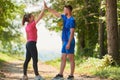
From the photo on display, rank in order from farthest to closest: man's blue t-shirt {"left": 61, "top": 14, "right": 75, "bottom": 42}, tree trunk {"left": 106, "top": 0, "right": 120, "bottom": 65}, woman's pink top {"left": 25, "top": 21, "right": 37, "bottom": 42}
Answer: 1. tree trunk {"left": 106, "top": 0, "right": 120, "bottom": 65}
2. woman's pink top {"left": 25, "top": 21, "right": 37, "bottom": 42}
3. man's blue t-shirt {"left": 61, "top": 14, "right": 75, "bottom": 42}

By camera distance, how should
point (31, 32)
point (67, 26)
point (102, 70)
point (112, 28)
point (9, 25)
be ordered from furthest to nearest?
point (9, 25), point (112, 28), point (102, 70), point (31, 32), point (67, 26)

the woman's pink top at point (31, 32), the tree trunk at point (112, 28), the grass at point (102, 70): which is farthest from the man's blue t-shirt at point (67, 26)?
the tree trunk at point (112, 28)

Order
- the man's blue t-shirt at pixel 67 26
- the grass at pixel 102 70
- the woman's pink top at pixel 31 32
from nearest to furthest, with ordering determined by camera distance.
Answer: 1. the man's blue t-shirt at pixel 67 26
2. the woman's pink top at pixel 31 32
3. the grass at pixel 102 70

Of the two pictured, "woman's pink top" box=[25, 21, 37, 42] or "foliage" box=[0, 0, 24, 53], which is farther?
"foliage" box=[0, 0, 24, 53]

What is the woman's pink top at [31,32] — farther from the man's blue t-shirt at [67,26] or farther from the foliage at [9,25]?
the foliage at [9,25]

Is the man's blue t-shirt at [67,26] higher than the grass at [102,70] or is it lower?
higher

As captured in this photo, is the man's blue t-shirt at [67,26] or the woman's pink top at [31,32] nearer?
the man's blue t-shirt at [67,26]

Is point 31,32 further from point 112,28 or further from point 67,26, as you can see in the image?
point 112,28

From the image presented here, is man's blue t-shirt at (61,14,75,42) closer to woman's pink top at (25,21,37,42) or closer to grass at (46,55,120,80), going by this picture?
woman's pink top at (25,21,37,42)

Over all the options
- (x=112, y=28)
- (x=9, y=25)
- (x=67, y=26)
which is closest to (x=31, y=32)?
(x=67, y=26)

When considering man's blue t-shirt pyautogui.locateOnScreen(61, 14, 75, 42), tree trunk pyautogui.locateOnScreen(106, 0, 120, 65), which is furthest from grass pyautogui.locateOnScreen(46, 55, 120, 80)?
man's blue t-shirt pyautogui.locateOnScreen(61, 14, 75, 42)

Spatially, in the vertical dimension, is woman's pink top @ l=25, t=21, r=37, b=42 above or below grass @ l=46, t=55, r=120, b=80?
above

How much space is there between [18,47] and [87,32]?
130ft

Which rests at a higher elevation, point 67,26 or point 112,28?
point 67,26
